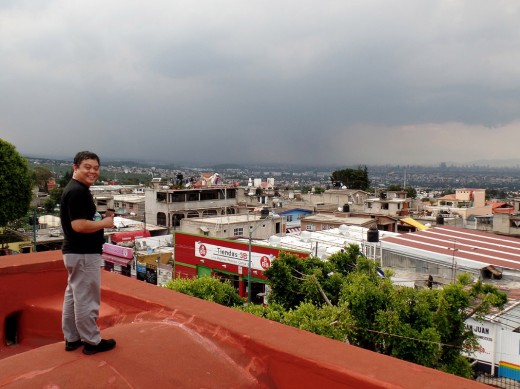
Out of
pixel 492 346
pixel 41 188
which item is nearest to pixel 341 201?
pixel 492 346

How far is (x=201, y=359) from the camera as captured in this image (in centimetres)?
336

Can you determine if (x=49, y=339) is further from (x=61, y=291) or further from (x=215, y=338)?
(x=215, y=338)

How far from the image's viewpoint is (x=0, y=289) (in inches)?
204

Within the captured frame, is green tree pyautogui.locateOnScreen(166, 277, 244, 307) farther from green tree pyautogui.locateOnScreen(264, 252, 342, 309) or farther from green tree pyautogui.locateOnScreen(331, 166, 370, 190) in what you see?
green tree pyautogui.locateOnScreen(331, 166, 370, 190)

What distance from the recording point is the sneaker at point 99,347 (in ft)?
10.5

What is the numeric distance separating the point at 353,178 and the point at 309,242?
54616 millimetres

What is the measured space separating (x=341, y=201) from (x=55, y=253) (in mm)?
49756

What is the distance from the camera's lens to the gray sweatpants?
3.38m

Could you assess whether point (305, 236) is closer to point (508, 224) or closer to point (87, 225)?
point (508, 224)

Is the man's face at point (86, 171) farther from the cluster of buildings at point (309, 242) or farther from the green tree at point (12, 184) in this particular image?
the green tree at point (12, 184)

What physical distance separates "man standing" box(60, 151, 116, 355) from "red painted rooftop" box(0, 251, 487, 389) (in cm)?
16

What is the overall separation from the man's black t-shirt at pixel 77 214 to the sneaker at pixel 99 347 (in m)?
0.69

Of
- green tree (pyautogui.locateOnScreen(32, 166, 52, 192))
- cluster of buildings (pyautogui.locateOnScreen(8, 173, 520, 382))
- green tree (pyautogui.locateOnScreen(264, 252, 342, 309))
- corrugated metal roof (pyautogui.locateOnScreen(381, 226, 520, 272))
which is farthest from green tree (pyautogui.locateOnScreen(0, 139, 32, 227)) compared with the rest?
green tree (pyautogui.locateOnScreen(32, 166, 52, 192))

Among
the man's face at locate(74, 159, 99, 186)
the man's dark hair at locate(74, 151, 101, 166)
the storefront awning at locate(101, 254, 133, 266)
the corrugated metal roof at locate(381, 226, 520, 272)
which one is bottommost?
→ the storefront awning at locate(101, 254, 133, 266)
